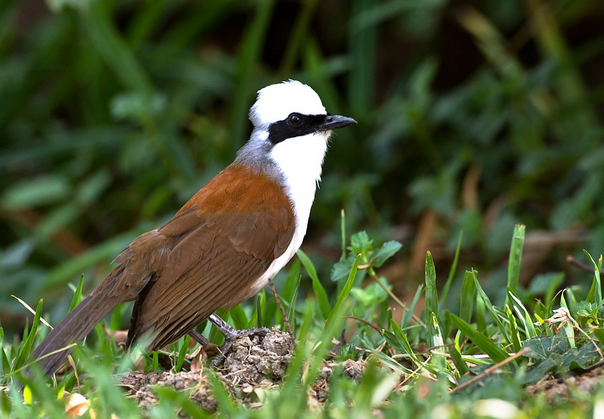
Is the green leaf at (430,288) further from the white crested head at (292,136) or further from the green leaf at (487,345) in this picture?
the white crested head at (292,136)

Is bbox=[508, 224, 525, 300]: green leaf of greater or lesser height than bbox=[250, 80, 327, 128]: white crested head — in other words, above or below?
below

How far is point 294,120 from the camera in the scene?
12.1 feet

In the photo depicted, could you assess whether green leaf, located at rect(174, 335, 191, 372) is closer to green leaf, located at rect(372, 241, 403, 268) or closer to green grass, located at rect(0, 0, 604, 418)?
green grass, located at rect(0, 0, 604, 418)

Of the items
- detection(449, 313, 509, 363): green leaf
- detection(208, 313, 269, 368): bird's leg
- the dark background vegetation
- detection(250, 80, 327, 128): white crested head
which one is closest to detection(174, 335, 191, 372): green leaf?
detection(208, 313, 269, 368): bird's leg

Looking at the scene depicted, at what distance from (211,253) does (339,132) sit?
312cm

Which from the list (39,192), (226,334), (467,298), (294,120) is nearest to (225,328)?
(226,334)

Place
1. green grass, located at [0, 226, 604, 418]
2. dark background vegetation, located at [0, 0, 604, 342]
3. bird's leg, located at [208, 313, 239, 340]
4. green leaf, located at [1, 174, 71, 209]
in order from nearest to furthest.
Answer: green grass, located at [0, 226, 604, 418] < bird's leg, located at [208, 313, 239, 340] < dark background vegetation, located at [0, 0, 604, 342] < green leaf, located at [1, 174, 71, 209]

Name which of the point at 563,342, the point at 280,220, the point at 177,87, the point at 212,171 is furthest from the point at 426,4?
the point at 563,342

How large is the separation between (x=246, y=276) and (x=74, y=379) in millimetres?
826

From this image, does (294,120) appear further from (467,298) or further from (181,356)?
(181,356)

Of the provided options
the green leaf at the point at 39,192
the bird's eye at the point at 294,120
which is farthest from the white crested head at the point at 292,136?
the green leaf at the point at 39,192

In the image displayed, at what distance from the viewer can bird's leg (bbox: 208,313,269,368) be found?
2.91 metres

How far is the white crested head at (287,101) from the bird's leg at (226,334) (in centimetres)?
112

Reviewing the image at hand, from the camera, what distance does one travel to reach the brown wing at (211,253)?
2982mm
